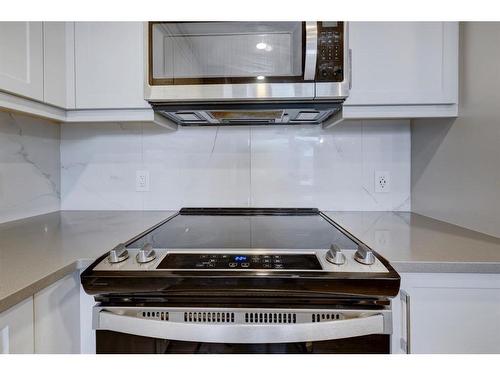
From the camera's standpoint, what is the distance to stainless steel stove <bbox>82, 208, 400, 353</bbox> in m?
0.69

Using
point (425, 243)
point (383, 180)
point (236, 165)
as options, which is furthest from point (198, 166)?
point (425, 243)

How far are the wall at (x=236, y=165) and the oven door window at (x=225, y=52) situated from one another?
0.42m

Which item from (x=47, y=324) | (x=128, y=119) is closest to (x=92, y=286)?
(x=47, y=324)

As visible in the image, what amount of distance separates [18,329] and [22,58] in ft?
2.53

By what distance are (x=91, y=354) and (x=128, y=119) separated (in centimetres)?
76

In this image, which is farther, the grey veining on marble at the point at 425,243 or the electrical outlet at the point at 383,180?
the electrical outlet at the point at 383,180

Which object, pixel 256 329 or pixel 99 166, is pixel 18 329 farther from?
pixel 99 166

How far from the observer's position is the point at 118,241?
0.92m

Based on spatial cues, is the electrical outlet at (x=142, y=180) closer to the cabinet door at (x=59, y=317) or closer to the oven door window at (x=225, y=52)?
the oven door window at (x=225, y=52)

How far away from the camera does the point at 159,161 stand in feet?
4.77

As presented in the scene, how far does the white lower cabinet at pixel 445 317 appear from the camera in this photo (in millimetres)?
767

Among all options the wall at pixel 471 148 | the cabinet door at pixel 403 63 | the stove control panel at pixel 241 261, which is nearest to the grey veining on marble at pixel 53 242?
the stove control panel at pixel 241 261

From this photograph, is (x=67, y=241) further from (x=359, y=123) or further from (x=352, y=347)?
(x=359, y=123)

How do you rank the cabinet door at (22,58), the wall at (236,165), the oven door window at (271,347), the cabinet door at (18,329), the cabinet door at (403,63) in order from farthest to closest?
1. the wall at (236,165)
2. the cabinet door at (403,63)
3. the cabinet door at (22,58)
4. the oven door window at (271,347)
5. the cabinet door at (18,329)
